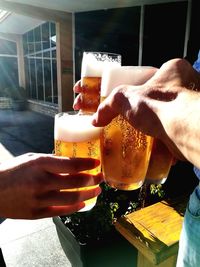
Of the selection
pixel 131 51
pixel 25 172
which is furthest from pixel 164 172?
pixel 131 51

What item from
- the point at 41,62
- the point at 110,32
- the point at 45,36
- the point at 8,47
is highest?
the point at 45,36

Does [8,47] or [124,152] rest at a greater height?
[8,47]

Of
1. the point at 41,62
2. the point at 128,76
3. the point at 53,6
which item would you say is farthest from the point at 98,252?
the point at 41,62

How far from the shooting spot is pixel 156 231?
1724 mm

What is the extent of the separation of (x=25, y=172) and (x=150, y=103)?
439mm

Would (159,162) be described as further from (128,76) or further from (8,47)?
(8,47)

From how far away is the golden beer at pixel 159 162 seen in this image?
36.9 inches

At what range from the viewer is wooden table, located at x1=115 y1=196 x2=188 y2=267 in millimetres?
1601

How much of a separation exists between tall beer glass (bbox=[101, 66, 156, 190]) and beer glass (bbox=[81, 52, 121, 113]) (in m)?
0.34

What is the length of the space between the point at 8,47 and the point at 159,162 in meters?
15.7

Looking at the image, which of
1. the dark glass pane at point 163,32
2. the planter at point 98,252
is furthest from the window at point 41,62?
the planter at point 98,252

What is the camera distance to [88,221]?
1992 mm

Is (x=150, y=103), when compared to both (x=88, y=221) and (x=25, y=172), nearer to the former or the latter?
(x=25, y=172)

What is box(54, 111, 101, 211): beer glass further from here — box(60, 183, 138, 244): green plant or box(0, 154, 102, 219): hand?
box(60, 183, 138, 244): green plant
